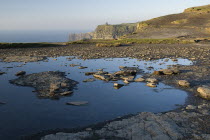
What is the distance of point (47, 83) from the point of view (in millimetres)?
15562

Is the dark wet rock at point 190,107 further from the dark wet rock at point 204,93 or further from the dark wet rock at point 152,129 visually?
the dark wet rock at point 204,93

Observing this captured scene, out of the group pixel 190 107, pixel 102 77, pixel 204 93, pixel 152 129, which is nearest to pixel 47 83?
pixel 102 77

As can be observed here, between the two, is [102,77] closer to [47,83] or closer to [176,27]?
[47,83]

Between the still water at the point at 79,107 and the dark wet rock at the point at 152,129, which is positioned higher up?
the still water at the point at 79,107

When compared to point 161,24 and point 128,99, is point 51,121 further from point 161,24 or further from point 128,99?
point 161,24

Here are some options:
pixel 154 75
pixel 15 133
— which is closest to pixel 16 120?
pixel 15 133

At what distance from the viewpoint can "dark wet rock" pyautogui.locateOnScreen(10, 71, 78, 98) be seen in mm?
13752

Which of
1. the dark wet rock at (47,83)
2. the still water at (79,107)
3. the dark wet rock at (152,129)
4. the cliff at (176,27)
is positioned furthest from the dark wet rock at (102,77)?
the cliff at (176,27)

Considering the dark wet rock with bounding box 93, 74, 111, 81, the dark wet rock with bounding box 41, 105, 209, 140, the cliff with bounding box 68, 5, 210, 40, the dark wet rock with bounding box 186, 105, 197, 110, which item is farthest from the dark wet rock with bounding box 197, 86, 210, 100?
the cliff with bounding box 68, 5, 210, 40

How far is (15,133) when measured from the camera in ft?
28.7

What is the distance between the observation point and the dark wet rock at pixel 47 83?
13.8m

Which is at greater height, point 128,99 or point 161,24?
point 161,24

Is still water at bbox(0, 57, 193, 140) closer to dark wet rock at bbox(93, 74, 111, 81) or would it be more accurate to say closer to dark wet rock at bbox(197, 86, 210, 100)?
dark wet rock at bbox(93, 74, 111, 81)

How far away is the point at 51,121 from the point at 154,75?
36.4 ft
